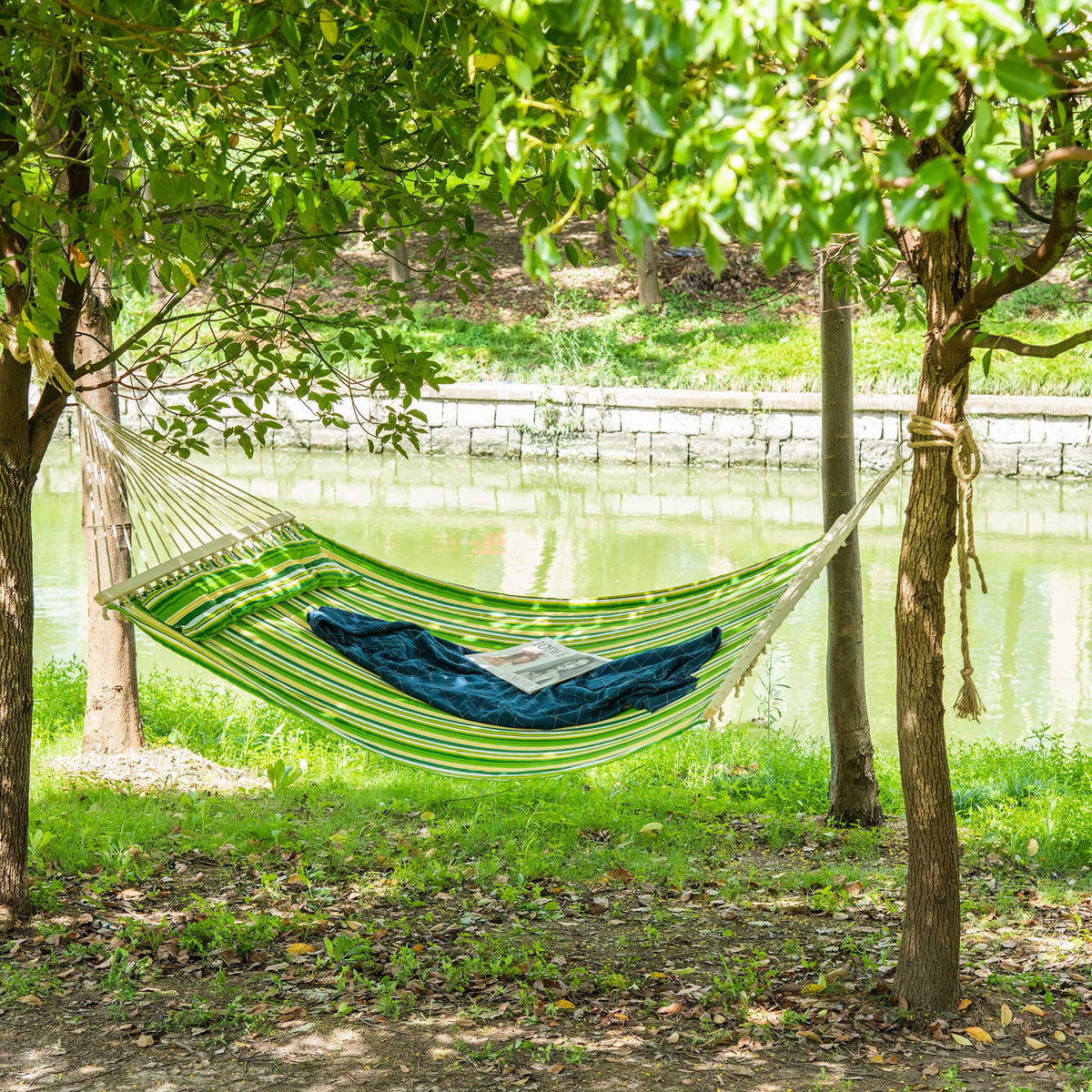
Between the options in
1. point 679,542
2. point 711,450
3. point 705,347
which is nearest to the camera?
point 679,542

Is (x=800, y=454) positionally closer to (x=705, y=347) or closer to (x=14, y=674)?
(x=705, y=347)

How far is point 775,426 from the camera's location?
862 cm

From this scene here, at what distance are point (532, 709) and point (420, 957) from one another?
0.56 m

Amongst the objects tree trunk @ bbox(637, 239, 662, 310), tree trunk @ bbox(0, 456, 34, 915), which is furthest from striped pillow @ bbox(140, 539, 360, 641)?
tree trunk @ bbox(637, 239, 662, 310)

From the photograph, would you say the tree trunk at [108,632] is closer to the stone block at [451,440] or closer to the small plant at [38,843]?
the small plant at [38,843]

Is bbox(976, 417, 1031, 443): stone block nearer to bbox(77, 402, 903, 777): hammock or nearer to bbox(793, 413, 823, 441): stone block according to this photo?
bbox(793, 413, 823, 441): stone block

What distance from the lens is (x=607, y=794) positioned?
319 cm

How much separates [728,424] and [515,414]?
1.65 meters

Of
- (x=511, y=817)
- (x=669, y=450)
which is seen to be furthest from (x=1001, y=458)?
(x=511, y=817)

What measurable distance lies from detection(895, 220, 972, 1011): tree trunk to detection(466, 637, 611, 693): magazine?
89 centimetres

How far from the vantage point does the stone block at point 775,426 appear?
8.59 m

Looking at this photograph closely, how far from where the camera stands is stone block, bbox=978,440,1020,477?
8.12m

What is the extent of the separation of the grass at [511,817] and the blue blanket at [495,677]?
0.40 metres

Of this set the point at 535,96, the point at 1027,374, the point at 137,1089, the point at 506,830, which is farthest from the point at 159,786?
the point at 1027,374
